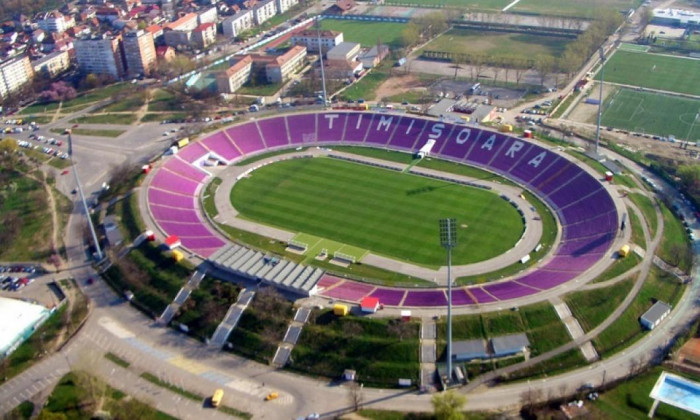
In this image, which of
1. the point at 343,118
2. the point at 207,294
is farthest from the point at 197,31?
the point at 207,294

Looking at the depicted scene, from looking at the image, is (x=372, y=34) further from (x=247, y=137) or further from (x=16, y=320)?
(x=16, y=320)

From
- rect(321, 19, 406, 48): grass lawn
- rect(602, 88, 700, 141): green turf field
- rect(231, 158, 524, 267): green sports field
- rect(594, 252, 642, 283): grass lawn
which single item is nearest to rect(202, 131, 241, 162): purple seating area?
rect(231, 158, 524, 267): green sports field

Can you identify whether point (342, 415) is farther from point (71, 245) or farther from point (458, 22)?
point (458, 22)

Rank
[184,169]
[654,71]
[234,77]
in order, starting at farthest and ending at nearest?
[654,71], [234,77], [184,169]

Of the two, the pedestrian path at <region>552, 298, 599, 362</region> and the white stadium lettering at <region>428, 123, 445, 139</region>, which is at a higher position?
the white stadium lettering at <region>428, 123, 445, 139</region>

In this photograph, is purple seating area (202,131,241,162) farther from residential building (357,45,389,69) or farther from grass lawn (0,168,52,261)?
residential building (357,45,389,69)

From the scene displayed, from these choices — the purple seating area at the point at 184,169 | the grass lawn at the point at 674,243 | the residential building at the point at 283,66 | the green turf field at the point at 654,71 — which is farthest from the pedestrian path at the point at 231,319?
the green turf field at the point at 654,71

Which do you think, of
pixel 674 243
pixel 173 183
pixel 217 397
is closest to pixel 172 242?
pixel 173 183
